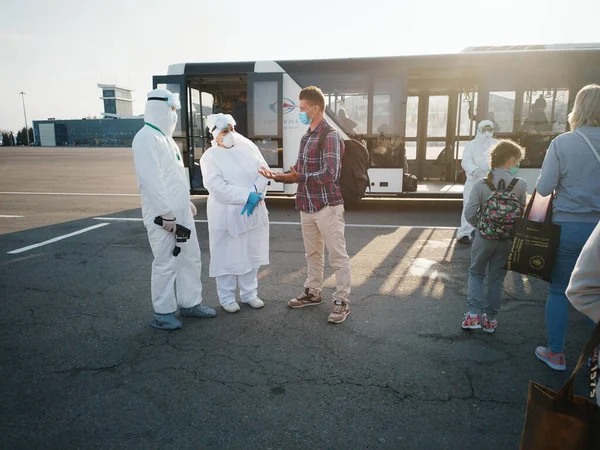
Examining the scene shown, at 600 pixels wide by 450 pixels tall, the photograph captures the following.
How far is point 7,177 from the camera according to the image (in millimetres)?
19141

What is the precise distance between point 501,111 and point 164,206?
→ 8.63 meters

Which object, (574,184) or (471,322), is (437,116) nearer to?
(471,322)

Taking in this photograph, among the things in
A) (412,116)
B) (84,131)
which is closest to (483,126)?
(412,116)

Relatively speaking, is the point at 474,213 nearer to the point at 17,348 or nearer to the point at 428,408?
the point at 428,408

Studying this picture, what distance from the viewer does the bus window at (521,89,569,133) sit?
9.70 metres

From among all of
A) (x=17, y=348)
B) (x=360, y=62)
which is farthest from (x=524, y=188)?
(x=360, y=62)

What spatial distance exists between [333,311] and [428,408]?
1568mm

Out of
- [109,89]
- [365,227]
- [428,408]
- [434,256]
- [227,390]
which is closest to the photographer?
[428,408]

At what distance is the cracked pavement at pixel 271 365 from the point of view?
2703 millimetres

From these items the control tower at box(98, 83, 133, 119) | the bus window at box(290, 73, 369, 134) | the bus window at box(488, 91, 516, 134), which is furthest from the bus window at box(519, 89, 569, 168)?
the control tower at box(98, 83, 133, 119)

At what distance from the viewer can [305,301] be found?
4723 millimetres

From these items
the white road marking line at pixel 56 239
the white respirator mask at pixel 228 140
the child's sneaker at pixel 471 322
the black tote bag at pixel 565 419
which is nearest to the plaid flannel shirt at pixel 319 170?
the white respirator mask at pixel 228 140

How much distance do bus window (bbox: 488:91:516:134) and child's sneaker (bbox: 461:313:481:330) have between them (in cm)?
703

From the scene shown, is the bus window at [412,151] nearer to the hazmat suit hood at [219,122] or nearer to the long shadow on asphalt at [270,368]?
the long shadow on asphalt at [270,368]
